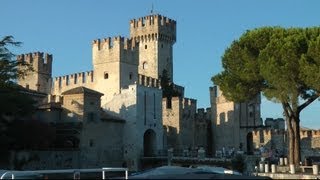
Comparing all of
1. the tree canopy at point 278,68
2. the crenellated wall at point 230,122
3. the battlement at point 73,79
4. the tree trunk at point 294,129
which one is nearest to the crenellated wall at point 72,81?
the battlement at point 73,79

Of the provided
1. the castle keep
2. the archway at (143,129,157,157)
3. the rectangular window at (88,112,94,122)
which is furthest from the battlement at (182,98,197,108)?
the rectangular window at (88,112,94,122)

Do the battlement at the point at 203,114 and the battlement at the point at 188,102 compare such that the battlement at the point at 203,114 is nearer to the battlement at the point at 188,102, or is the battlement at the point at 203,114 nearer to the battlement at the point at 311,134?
the battlement at the point at 188,102

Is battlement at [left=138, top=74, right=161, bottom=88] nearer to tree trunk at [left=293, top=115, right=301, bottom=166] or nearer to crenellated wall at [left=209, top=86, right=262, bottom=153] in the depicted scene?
crenellated wall at [left=209, top=86, right=262, bottom=153]

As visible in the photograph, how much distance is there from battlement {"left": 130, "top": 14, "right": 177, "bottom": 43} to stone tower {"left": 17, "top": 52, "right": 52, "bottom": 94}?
13148mm

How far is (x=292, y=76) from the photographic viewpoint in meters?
32.3

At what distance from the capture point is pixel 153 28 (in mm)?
71938

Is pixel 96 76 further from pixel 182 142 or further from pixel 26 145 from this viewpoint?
pixel 26 145

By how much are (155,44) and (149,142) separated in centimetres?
2203

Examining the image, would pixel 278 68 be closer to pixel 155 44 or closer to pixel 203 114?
pixel 203 114

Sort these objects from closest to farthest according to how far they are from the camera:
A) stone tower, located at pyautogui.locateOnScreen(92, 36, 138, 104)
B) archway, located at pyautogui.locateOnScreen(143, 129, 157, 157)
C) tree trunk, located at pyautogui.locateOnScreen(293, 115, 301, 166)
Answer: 1. tree trunk, located at pyautogui.locateOnScreen(293, 115, 301, 166)
2. archway, located at pyautogui.locateOnScreen(143, 129, 157, 157)
3. stone tower, located at pyautogui.locateOnScreen(92, 36, 138, 104)

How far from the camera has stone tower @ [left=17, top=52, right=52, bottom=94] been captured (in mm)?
62281

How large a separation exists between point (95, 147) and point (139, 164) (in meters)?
4.90

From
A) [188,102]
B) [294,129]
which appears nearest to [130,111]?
[188,102]

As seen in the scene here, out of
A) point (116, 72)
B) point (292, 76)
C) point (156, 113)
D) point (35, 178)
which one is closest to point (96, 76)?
point (116, 72)
